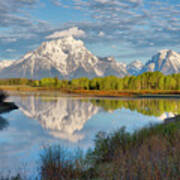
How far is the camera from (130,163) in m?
11.4

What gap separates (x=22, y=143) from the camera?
20.7 meters

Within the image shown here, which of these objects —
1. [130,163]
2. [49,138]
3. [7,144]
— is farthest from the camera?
[49,138]

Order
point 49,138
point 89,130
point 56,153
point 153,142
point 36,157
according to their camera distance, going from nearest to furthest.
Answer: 1. point 56,153
2. point 153,142
3. point 36,157
4. point 49,138
5. point 89,130

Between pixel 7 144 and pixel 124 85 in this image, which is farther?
pixel 124 85

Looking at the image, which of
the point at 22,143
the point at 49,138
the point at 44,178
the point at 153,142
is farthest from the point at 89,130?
the point at 44,178

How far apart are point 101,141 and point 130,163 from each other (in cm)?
475

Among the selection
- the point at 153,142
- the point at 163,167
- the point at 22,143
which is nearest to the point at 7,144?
the point at 22,143

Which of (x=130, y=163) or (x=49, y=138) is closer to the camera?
(x=130, y=163)

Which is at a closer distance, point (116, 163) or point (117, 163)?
point (117, 163)

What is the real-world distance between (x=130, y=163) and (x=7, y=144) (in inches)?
449

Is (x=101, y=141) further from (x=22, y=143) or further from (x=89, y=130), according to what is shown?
(x=89, y=130)

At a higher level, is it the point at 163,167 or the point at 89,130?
the point at 163,167

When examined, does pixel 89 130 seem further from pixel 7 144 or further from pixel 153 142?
pixel 153 142

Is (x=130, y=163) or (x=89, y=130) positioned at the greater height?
(x=130, y=163)
